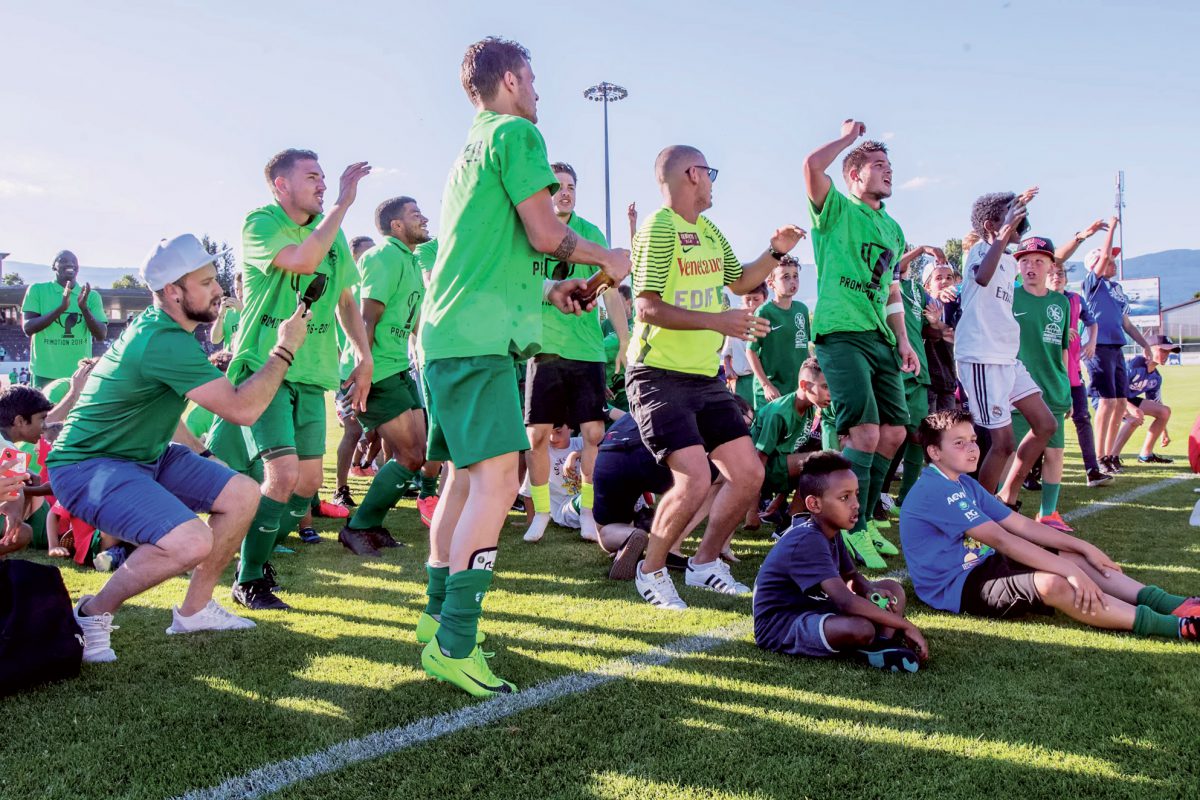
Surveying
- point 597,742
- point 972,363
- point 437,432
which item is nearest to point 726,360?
point 972,363

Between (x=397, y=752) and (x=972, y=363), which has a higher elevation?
(x=972, y=363)

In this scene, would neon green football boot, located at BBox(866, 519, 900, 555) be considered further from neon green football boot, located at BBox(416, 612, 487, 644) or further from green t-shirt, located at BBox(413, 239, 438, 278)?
green t-shirt, located at BBox(413, 239, 438, 278)

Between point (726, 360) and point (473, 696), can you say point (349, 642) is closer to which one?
point (473, 696)

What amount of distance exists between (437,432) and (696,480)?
1.36 meters

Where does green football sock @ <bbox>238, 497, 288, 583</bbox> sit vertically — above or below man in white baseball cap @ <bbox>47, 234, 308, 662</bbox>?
below

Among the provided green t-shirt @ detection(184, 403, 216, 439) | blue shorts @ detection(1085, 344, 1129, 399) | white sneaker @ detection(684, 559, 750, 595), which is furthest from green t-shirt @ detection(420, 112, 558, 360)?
blue shorts @ detection(1085, 344, 1129, 399)

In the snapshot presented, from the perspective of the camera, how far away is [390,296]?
20.4 ft

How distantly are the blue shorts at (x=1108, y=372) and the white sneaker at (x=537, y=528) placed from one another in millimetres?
7020

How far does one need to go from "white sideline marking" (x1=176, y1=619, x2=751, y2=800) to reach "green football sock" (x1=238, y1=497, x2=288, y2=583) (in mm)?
1974

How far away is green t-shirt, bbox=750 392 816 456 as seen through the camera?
6453mm

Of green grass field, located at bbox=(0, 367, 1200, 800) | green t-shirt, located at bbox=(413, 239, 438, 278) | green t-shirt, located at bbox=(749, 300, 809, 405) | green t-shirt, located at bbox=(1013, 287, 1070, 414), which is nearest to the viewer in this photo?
green grass field, located at bbox=(0, 367, 1200, 800)

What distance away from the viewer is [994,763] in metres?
2.47

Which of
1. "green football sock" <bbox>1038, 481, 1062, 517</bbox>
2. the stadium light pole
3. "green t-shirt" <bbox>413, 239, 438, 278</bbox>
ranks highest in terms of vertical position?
the stadium light pole

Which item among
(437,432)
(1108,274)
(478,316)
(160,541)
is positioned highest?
(1108,274)
